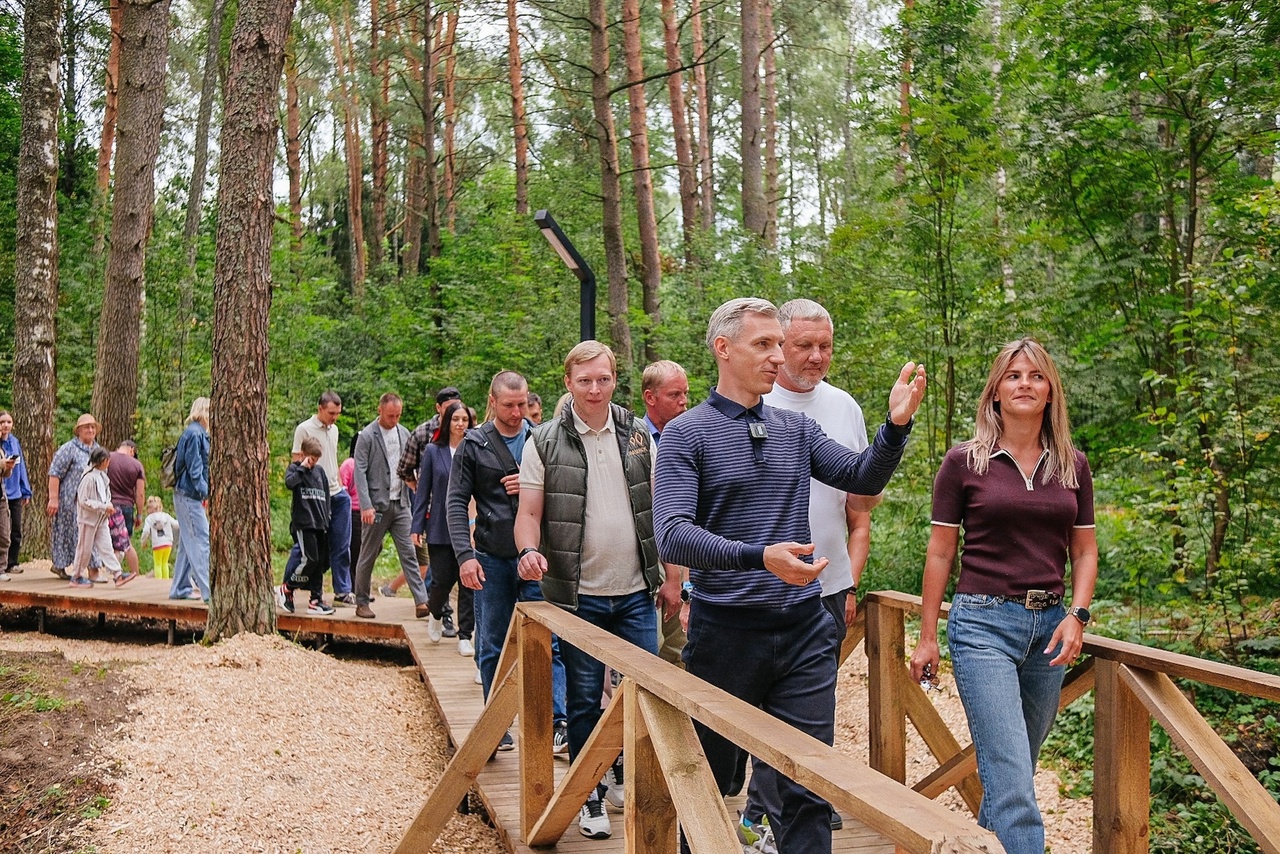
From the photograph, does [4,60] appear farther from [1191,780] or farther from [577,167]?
[1191,780]

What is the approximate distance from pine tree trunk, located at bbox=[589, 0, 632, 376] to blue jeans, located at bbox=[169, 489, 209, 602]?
17.6 ft

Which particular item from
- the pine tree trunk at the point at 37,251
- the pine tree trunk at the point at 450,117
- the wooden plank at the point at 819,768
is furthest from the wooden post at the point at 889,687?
the pine tree trunk at the point at 450,117

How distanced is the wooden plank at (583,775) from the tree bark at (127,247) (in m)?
12.1

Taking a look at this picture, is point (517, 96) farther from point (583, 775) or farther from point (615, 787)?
point (583, 775)

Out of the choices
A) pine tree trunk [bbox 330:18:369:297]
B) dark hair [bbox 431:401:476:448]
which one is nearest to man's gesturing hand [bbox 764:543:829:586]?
dark hair [bbox 431:401:476:448]

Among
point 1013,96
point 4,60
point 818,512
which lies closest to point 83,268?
point 4,60

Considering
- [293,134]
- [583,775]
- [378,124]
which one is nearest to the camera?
[583,775]

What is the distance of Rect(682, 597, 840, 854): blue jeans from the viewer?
10.4 feet

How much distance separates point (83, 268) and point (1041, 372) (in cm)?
2091

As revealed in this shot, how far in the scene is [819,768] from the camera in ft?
6.86

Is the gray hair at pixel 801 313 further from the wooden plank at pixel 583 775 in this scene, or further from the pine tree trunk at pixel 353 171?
the pine tree trunk at pixel 353 171

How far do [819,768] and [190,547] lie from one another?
10.0 metres

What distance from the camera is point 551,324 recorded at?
56.5 feet

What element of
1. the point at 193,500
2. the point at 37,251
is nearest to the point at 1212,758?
the point at 193,500
